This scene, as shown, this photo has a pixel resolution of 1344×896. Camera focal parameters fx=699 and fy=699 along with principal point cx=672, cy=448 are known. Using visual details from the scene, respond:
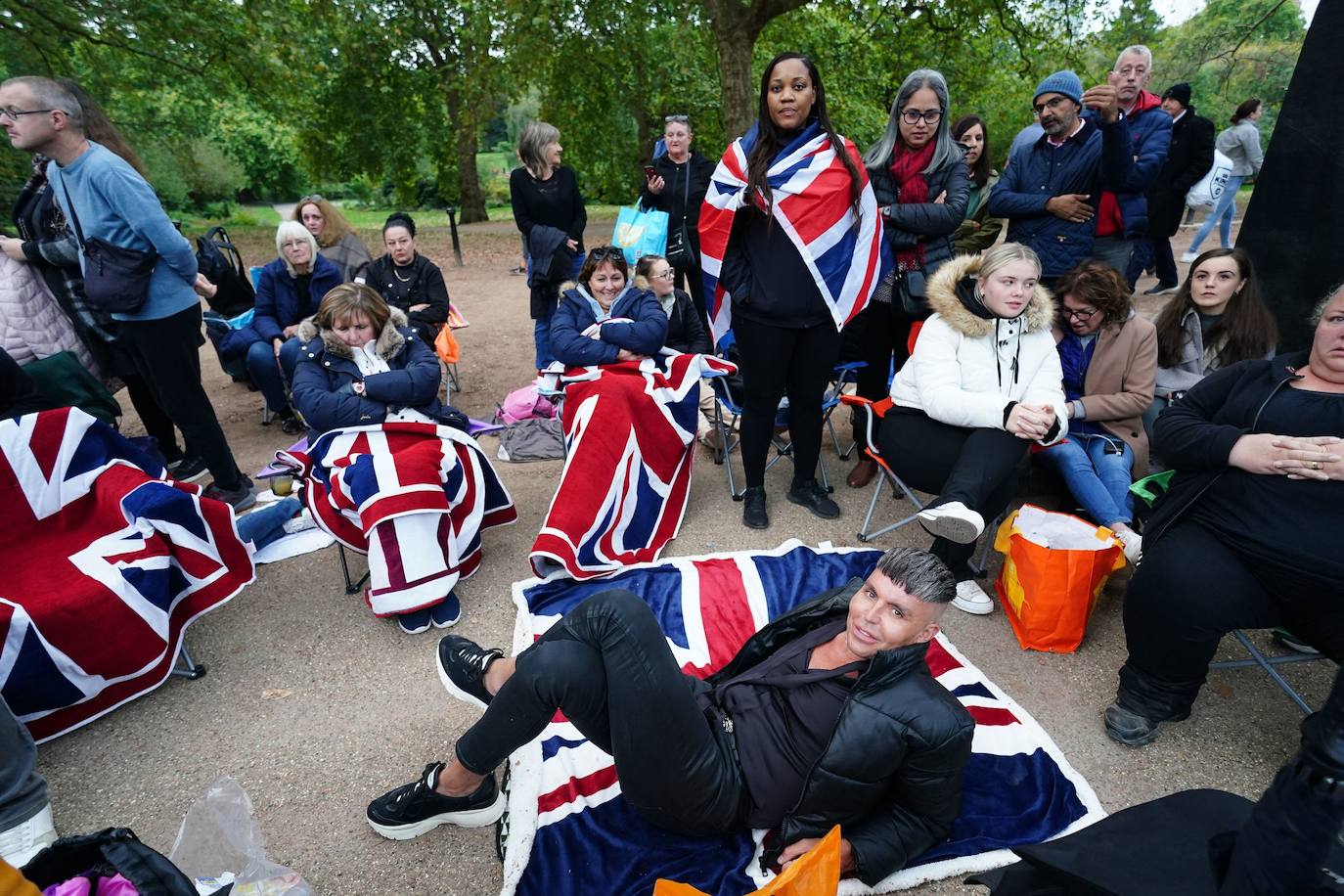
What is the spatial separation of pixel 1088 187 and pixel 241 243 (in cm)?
1560

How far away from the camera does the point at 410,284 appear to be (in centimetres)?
518

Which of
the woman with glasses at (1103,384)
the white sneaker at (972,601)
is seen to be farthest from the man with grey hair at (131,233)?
the woman with glasses at (1103,384)

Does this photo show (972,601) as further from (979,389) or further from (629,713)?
(629,713)

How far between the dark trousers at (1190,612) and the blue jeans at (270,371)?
16.0ft

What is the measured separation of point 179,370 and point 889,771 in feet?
12.2

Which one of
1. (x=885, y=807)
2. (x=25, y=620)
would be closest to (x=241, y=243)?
(x=25, y=620)

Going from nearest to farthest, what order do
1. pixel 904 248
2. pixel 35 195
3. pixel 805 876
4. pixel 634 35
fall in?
pixel 805 876, pixel 35 195, pixel 904 248, pixel 634 35

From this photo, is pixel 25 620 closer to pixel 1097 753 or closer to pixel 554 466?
pixel 554 466

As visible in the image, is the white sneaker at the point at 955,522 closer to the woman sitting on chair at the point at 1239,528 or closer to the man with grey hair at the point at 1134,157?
the woman sitting on chair at the point at 1239,528

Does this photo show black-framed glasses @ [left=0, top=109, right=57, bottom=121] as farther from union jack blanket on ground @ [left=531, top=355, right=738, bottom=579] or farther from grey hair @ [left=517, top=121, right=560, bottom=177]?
grey hair @ [left=517, top=121, right=560, bottom=177]

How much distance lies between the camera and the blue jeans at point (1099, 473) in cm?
315

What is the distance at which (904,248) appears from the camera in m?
3.78

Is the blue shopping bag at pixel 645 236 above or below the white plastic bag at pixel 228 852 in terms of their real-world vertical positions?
above

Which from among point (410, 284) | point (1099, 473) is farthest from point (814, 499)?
point (410, 284)
